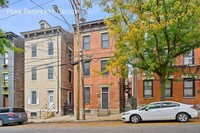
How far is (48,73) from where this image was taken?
36438mm

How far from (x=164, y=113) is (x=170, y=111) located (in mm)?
427

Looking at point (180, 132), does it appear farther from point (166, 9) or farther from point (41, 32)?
point (41, 32)

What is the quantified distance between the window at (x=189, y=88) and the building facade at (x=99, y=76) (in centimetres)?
732

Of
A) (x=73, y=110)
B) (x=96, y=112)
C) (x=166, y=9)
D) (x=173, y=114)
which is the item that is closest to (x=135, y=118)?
(x=173, y=114)

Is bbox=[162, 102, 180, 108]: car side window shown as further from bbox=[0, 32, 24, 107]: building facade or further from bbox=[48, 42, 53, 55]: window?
bbox=[0, 32, 24, 107]: building facade

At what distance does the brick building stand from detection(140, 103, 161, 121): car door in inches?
254

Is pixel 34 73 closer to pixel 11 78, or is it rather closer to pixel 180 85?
pixel 11 78

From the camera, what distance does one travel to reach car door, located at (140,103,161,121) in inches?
784

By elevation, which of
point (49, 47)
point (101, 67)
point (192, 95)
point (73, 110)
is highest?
point (49, 47)

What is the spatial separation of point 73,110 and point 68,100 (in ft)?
7.06

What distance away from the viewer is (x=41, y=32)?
3744 centimetres

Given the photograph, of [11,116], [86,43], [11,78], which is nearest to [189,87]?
[86,43]

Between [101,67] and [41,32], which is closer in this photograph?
[101,67]

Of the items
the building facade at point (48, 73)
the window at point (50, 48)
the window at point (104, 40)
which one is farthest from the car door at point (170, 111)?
the window at point (50, 48)
